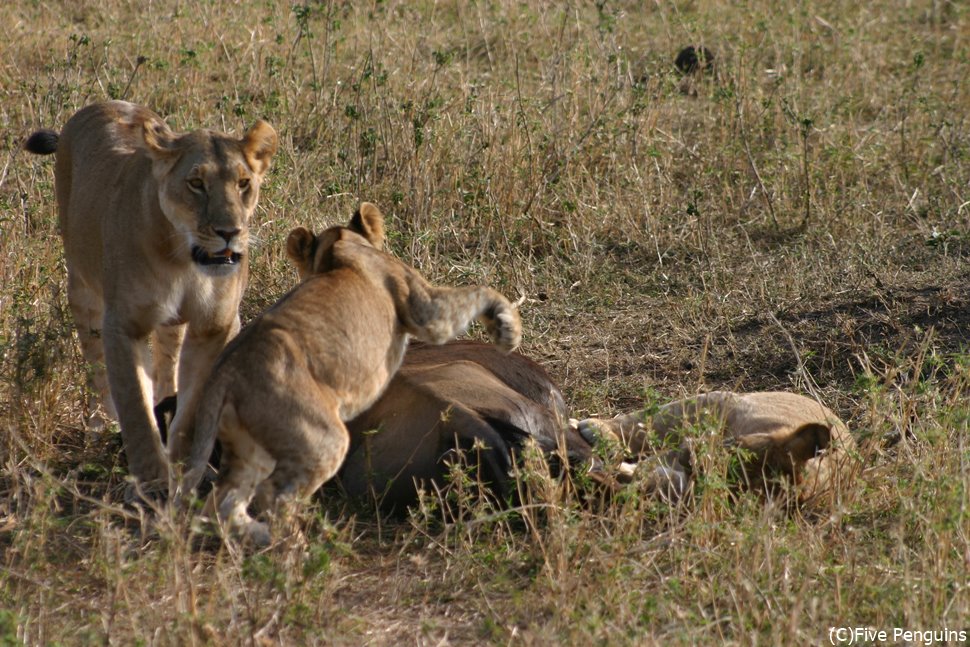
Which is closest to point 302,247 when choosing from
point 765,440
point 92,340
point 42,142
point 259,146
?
point 259,146

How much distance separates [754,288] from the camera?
276 inches

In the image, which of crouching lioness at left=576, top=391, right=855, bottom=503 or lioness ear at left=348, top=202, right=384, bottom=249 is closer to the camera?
crouching lioness at left=576, top=391, right=855, bottom=503

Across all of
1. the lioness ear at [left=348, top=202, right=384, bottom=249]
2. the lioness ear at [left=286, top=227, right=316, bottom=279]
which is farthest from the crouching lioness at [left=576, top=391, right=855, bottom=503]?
the lioness ear at [left=286, top=227, right=316, bottom=279]

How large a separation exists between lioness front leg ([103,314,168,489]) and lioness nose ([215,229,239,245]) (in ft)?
1.82

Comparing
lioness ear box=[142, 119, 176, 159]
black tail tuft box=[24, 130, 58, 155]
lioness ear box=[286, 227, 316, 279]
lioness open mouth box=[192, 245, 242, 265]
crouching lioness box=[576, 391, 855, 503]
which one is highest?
lioness ear box=[142, 119, 176, 159]

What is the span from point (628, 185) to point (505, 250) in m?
1.00

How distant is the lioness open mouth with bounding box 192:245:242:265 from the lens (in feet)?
15.5

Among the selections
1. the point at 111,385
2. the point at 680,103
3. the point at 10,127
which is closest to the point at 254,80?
the point at 10,127

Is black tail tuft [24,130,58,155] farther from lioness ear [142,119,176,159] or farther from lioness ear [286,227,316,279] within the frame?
lioness ear [286,227,316,279]

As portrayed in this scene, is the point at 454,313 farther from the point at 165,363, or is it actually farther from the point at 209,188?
the point at 165,363

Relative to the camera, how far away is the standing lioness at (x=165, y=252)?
4.71 meters

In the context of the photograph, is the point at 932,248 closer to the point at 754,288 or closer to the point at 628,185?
the point at 754,288

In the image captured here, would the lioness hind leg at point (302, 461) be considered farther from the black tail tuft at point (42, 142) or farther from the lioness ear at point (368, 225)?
the black tail tuft at point (42, 142)

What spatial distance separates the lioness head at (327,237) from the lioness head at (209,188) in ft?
0.89
